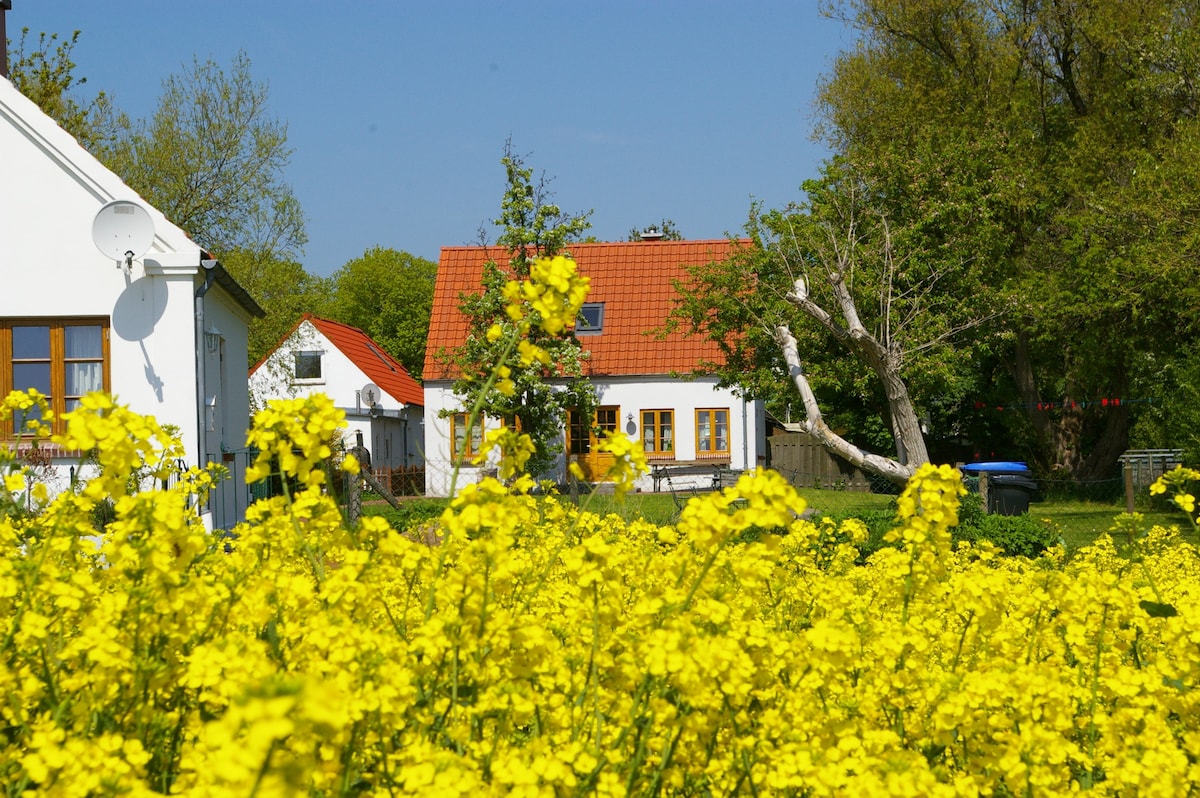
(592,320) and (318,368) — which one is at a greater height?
(592,320)

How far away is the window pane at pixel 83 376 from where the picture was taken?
520 inches

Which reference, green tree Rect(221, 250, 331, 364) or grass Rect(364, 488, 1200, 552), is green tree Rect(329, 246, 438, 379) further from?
grass Rect(364, 488, 1200, 552)

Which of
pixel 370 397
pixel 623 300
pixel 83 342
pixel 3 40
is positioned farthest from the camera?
pixel 370 397

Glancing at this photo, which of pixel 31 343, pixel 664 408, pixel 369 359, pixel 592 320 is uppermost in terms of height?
pixel 592 320

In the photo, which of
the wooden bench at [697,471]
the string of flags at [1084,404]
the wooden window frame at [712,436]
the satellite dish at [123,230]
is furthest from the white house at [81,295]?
the string of flags at [1084,404]

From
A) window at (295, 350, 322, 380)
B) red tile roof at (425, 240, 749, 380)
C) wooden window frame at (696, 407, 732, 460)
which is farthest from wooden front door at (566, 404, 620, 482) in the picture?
window at (295, 350, 322, 380)

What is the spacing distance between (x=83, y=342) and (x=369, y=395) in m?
18.4

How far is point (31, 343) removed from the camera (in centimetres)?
1322

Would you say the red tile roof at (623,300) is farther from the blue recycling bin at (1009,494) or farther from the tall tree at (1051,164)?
the blue recycling bin at (1009,494)

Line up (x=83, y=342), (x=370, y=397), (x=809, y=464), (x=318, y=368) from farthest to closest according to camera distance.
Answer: (x=318, y=368) < (x=370, y=397) < (x=809, y=464) < (x=83, y=342)

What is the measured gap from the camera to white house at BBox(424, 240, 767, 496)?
27906 millimetres

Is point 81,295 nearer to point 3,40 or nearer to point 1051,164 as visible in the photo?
point 3,40

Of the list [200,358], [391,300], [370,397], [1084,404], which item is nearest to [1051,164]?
[1084,404]

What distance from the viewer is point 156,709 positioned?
2939mm
